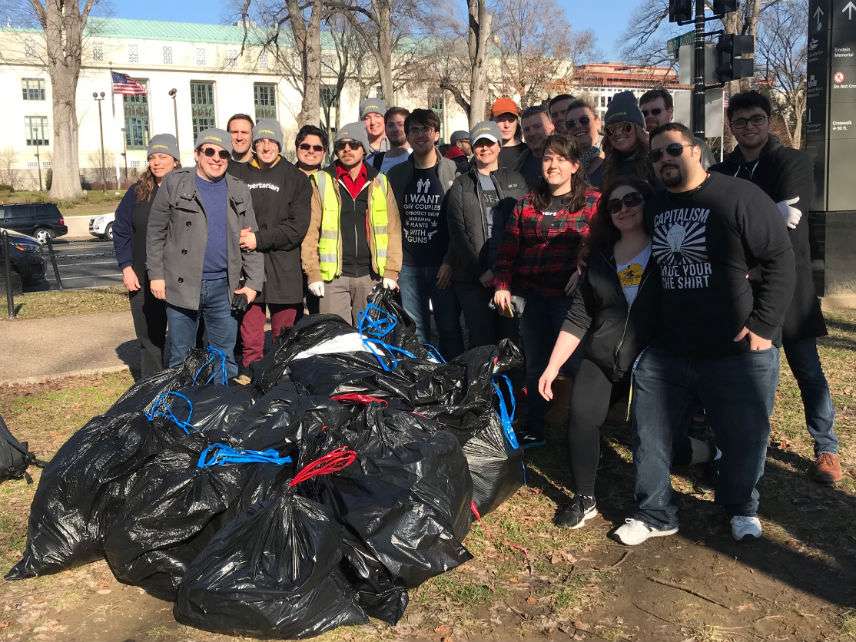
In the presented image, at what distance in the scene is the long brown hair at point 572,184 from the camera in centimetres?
459

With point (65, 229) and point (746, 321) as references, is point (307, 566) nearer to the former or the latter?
point (746, 321)

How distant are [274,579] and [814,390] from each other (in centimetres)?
311

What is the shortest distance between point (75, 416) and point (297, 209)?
6.92ft

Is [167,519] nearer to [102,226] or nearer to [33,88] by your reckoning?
[102,226]

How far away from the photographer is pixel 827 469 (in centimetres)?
460

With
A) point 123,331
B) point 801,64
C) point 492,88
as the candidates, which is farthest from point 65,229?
point 801,64

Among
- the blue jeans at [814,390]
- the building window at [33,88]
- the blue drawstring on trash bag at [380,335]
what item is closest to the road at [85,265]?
the blue drawstring on trash bag at [380,335]

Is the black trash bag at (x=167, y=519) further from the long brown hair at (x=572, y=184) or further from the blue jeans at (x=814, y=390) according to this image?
the blue jeans at (x=814, y=390)

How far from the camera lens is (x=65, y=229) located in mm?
26438

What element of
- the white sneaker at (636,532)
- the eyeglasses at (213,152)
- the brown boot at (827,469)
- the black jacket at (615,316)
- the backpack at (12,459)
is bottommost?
the white sneaker at (636,532)

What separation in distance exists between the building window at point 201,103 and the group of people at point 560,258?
206 ft

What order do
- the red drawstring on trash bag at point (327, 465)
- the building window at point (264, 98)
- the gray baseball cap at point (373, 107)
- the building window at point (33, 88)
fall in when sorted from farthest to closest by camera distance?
1. the building window at point (264, 98)
2. the building window at point (33, 88)
3. the gray baseball cap at point (373, 107)
4. the red drawstring on trash bag at point (327, 465)

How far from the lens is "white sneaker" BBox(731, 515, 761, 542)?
12.9 ft

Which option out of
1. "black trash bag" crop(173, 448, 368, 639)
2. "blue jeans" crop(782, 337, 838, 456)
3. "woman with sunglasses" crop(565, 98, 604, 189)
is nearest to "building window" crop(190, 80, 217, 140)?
"woman with sunglasses" crop(565, 98, 604, 189)
